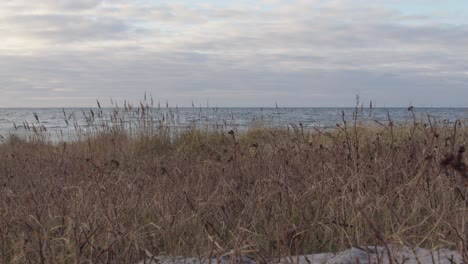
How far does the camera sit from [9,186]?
18.8 ft

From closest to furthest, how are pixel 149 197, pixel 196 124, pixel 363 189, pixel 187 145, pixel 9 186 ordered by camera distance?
pixel 363 189 < pixel 149 197 < pixel 9 186 < pixel 187 145 < pixel 196 124

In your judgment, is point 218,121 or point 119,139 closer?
point 119,139

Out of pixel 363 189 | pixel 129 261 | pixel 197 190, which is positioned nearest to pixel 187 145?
pixel 197 190

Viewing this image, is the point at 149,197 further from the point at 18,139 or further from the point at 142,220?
the point at 18,139

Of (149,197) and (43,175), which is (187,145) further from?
(149,197)

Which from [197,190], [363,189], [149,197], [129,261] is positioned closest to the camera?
[129,261]

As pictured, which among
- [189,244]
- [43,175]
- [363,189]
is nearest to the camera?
[189,244]

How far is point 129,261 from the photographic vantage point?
109 inches

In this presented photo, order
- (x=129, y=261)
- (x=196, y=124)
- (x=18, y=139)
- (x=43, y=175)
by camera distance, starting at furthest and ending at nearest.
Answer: (x=18, y=139)
(x=196, y=124)
(x=43, y=175)
(x=129, y=261)

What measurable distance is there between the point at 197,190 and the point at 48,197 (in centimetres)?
120

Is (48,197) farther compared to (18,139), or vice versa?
(18,139)

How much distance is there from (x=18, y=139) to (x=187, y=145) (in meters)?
5.97

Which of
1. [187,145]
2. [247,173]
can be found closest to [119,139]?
[187,145]

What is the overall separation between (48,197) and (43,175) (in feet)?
7.00
